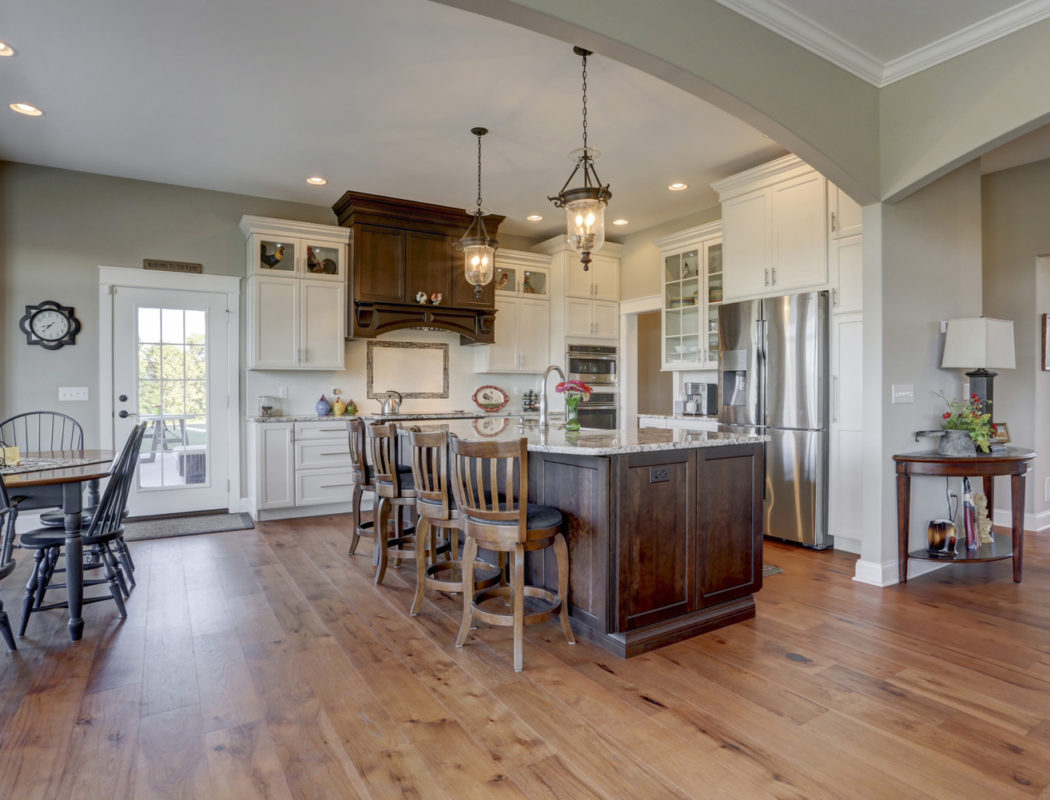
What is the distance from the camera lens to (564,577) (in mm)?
2695

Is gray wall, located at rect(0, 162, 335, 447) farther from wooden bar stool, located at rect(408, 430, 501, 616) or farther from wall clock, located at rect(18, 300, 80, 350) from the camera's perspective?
wooden bar stool, located at rect(408, 430, 501, 616)

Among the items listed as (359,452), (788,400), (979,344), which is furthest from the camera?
(788,400)

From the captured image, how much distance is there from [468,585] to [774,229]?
3.62 metres

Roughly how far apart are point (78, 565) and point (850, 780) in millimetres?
3265

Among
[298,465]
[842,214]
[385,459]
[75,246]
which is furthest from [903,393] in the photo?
[75,246]

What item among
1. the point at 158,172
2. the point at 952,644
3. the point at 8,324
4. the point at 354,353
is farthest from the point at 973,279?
the point at 8,324

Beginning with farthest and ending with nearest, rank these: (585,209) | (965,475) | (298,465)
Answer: (298,465) → (965,475) → (585,209)

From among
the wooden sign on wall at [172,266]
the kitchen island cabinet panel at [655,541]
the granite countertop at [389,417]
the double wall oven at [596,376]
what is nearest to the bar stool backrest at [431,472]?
the kitchen island cabinet panel at [655,541]

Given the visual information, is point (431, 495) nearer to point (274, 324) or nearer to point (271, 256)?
point (274, 324)

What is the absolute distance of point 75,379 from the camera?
5.05 metres

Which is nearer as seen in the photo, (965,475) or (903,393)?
(965,475)

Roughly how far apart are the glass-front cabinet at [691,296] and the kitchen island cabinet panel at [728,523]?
8.80ft

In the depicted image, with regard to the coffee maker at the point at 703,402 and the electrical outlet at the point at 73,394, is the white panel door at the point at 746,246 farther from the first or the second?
the electrical outlet at the point at 73,394

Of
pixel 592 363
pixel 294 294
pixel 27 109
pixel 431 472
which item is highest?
pixel 27 109
